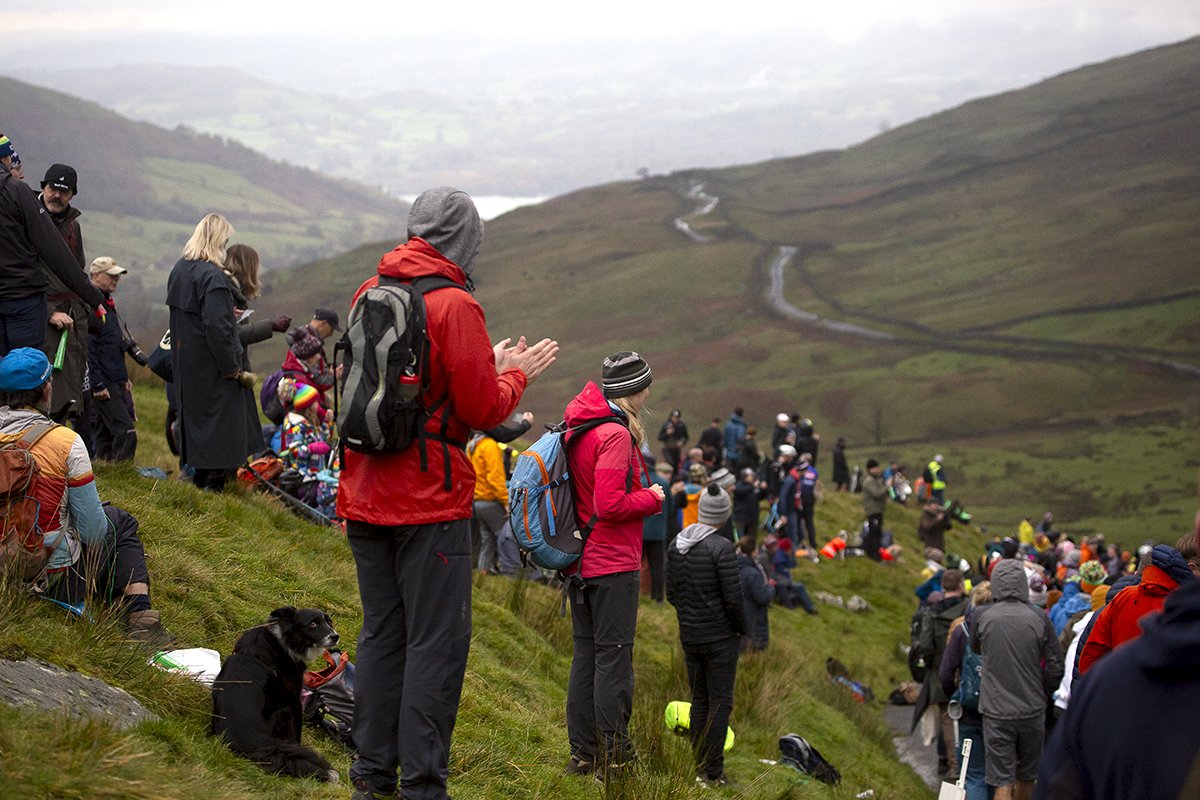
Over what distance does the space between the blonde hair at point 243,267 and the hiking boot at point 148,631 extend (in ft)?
9.45

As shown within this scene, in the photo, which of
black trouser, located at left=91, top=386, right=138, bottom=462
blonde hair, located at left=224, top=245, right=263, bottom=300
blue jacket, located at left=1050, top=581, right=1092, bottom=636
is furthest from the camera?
blue jacket, located at left=1050, top=581, right=1092, bottom=636

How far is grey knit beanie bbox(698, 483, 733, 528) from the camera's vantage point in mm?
6184

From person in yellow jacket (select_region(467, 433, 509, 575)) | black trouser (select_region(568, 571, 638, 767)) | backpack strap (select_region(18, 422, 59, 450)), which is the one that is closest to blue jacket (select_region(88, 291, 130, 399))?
person in yellow jacket (select_region(467, 433, 509, 575))

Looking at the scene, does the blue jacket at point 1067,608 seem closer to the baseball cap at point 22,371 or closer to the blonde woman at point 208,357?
the blonde woman at point 208,357

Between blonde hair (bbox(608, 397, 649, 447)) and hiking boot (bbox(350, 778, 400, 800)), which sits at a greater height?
blonde hair (bbox(608, 397, 649, 447))

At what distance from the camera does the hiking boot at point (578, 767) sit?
15.7 feet

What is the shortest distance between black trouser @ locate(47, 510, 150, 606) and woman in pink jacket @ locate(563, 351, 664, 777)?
2.26 metres

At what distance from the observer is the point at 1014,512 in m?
57.7

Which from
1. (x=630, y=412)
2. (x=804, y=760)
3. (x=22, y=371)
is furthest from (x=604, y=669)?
A: (x=804, y=760)

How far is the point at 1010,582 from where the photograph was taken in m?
6.67

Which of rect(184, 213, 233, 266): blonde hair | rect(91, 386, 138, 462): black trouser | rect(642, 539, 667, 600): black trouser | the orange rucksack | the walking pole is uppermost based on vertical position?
rect(184, 213, 233, 266): blonde hair

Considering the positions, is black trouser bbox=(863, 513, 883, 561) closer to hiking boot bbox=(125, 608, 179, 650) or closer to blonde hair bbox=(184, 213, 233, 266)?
blonde hair bbox=(184, 213, 233, 266)

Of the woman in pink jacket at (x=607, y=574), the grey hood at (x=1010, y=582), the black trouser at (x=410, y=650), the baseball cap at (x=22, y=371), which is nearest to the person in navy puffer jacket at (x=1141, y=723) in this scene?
the black trouser at (x=410, y=650)

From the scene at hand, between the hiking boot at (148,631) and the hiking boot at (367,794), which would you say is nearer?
the hiking boot at (367,794)
